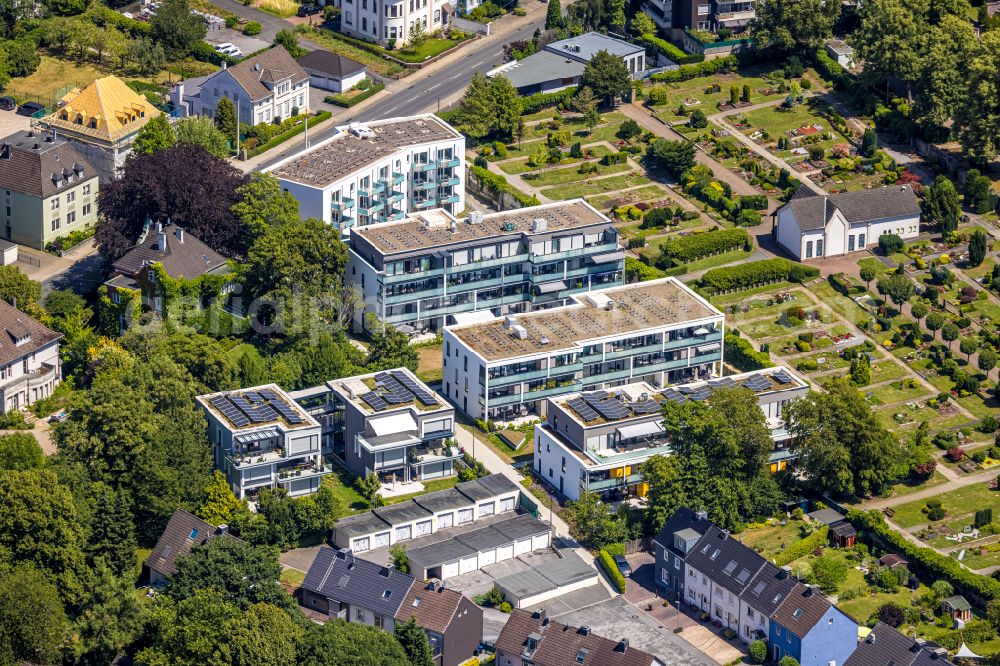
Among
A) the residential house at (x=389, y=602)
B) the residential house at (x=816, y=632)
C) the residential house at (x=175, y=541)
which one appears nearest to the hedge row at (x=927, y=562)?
the residential house at (x=816, y=632)

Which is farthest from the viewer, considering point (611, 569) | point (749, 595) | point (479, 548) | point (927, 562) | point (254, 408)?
point (254, 408)

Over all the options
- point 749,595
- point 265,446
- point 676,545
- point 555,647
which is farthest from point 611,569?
point 265,446

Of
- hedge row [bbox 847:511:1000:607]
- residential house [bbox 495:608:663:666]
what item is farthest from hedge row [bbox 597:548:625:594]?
hedge row [bbox 847:511:1000:607]

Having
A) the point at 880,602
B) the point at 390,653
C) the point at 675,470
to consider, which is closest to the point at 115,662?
the point at 390,653

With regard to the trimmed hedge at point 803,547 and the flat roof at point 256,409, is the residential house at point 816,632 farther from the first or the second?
the flat roof at point 256,409

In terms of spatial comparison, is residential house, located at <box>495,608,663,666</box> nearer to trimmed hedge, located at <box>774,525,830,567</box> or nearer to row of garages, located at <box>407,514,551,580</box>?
row of garages, located at <box>407,514,551,580</box>

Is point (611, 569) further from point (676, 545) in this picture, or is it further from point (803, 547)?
point (803, 547)
